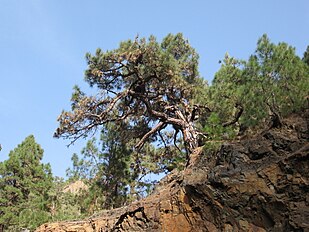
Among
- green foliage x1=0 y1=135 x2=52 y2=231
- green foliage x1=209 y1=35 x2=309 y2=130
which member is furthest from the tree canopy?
green foliage x1=0 y1=135 x2=52 y2=231

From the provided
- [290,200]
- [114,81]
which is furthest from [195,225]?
[114,81]

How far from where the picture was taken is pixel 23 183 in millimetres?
18906

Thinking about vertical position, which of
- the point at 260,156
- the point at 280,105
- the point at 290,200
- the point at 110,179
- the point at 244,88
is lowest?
the point at 290,200

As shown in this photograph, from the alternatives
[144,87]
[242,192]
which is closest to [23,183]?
[144,87]

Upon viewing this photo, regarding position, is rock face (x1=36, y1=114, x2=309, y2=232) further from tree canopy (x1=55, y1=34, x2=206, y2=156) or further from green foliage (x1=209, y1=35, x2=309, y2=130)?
tree canopy (x1=55, y1=34, x2=206, y2=156)

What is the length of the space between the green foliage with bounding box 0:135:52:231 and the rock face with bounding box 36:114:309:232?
1074 centimetres

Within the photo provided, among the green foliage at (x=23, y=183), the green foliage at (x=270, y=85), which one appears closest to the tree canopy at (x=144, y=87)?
the green foliage at (x=270, y=85)

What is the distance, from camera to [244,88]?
839 cm

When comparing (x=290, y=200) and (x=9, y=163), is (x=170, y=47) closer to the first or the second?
(x=290, y=200)

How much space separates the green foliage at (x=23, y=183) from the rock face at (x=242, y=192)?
10744mm

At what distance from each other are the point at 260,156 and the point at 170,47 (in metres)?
6.75

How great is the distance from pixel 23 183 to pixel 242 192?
14.8m

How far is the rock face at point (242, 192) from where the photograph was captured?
21.1 ft

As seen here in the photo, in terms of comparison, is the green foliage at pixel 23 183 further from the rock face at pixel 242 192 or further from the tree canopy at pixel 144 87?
the rock face at pixel 242 192
